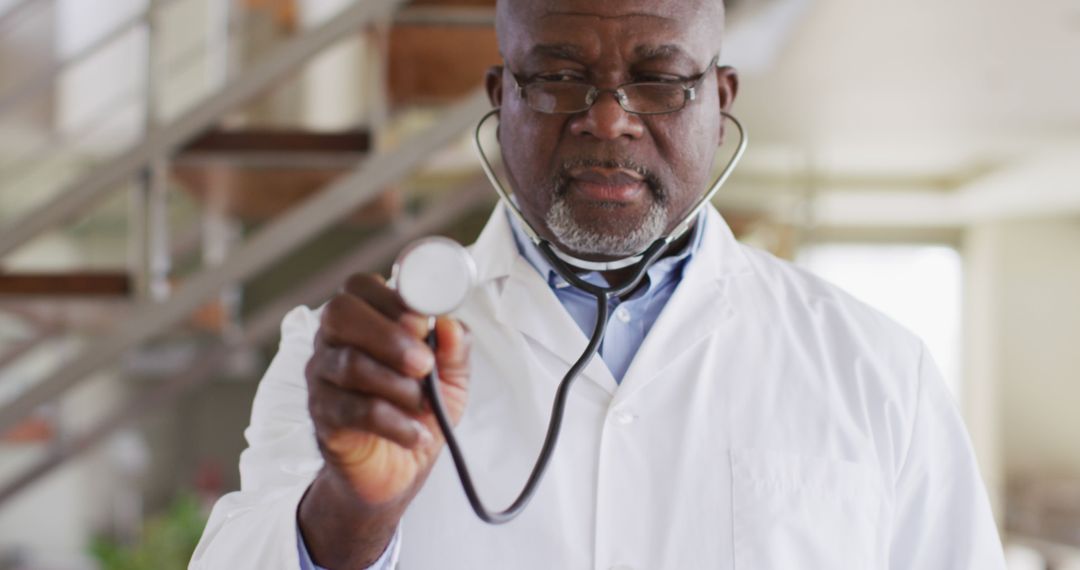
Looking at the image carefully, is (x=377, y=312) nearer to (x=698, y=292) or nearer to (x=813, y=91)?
(x=698, y=292)

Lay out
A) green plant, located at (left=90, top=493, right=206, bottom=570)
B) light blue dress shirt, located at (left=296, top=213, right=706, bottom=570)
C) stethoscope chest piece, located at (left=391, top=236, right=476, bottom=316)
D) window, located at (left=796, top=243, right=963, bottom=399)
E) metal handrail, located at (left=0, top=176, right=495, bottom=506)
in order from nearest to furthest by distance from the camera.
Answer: stethoscope chest piece, located at (left=391, top=236, right=476, bottom=316) → light blue dress shirt, located at (left=296, top=213, right=706, bottom=570) → metal handrail, located at (left=0, top=176, right=495, bottom=506) → green plant, located at (left=90, top=493, right=206, bottom=570) → window, located at (left=796, top=243, right=963, bottom=399)

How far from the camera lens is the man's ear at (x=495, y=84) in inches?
45.1

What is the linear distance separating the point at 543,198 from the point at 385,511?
16.0 inches

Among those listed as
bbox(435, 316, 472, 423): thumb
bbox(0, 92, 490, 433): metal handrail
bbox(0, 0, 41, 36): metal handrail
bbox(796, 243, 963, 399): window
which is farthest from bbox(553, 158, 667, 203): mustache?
bbox(796, 243, 963, 399): window

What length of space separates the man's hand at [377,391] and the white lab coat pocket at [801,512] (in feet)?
1.39

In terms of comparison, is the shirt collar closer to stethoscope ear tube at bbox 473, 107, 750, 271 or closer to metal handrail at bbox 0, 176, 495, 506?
stethoscope ear tube at bbox 473, 107, 750, 271

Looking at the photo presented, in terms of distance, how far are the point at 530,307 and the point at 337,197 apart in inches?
37.2

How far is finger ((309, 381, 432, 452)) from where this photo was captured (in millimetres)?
583

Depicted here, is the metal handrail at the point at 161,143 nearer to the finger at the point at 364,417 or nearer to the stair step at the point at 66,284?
the stair step at the point at 66,284

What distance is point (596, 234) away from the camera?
39.2 inches

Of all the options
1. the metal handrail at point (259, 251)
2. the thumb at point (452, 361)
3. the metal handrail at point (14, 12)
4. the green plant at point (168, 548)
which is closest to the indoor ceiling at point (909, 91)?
the metal handrail at point (259, 251)

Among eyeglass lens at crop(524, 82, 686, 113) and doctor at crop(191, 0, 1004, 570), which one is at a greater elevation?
eyeglass lens at crop(524, 82, 686, 113)

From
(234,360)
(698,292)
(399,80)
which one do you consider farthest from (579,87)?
(234,360)

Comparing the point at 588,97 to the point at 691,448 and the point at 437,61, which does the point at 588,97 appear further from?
the point at 437,61
